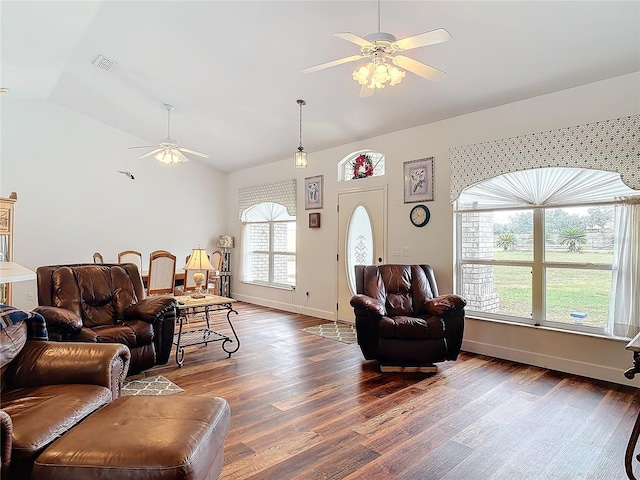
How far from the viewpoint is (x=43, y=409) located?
1.66m

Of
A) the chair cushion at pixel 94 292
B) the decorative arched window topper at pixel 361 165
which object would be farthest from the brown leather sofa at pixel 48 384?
the decorative arched window topper at pixel 361 165

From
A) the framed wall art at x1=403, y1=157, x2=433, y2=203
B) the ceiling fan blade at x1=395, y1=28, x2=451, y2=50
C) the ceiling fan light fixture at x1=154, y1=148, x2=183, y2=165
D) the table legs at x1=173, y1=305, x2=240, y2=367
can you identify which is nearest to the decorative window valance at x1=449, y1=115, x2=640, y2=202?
the framed wall art at x1=403, y1=157, x2=433, y2=203

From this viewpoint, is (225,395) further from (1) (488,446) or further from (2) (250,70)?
(2) (250,70)

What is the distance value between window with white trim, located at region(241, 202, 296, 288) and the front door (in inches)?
49.5

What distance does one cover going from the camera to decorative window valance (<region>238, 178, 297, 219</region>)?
641 cm

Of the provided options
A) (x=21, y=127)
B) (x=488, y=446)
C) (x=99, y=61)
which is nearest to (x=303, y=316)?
(x=488, y=446)

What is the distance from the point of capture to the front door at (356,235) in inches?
203

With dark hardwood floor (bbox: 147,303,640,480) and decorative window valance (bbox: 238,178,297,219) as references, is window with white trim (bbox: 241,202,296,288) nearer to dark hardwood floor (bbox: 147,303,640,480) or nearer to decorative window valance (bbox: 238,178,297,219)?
decorative window valance (bbox: 238,178,297,219)

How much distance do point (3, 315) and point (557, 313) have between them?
173 inches

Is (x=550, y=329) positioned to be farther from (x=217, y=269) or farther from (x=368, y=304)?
(x=217, y=269)

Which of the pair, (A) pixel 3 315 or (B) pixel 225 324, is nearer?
→ (A) pixel 3 315

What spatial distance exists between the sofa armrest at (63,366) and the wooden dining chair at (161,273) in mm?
3036

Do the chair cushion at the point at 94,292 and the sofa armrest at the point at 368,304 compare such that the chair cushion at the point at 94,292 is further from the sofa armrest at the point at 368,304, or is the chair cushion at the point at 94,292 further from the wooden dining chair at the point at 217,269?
the wooden dining chair at the point at 217,269

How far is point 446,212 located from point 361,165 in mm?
1586
